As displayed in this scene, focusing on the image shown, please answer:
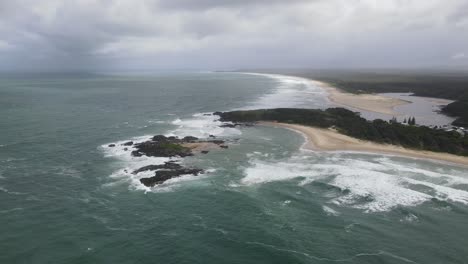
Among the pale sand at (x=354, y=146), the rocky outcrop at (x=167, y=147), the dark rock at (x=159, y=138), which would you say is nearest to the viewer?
the rocky outcrop at (x=167, y=147)

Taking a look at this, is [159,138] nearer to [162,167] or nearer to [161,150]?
[161,150]

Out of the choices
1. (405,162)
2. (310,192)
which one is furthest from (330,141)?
(310,192)

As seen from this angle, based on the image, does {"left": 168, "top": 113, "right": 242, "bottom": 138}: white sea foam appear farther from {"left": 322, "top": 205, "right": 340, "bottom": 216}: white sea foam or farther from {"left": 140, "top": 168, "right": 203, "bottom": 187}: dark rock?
{"left": 322, "top": 205, "right": 340, "bottom": 216}: white sea foam

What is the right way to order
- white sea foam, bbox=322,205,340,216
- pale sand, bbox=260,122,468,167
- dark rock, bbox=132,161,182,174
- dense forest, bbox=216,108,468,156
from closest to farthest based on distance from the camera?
1. white sea foam, bbox=322,205,340,216
2. dark rock, bbox=132,161,182,174
3. pale sand, bbox=260,122,468,167
4. dense forest, bbox=216,108,468,156

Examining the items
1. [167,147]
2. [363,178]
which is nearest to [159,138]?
[167,147]

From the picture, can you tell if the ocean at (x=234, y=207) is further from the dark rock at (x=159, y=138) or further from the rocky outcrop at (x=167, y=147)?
the dark rock at (x=159, y=138)

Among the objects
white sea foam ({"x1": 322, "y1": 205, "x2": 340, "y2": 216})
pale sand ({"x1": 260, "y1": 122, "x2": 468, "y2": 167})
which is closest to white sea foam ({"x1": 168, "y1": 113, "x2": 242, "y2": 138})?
pale sand ({"x1": 260, "y1": 122, "x2": 468, "y2": 167})

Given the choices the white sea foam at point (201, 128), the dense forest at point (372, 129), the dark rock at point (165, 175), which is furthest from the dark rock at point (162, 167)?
the dense forest at point (372, 129)
